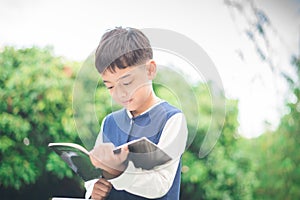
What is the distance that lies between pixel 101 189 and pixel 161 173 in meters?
0.20

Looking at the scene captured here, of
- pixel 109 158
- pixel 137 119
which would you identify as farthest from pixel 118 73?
pixel 109 158

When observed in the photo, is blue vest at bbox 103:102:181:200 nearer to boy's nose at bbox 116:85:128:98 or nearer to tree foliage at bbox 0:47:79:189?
boy's nose at bbox 116:85:128:98

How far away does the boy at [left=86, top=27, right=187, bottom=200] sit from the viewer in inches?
68.4

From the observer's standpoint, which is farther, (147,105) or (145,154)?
(147,105)

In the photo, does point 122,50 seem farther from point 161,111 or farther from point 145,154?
point 145,154

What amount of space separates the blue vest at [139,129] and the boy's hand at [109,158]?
0.12m

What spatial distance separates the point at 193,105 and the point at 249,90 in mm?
1396

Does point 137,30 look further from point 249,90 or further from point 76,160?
point 249,90

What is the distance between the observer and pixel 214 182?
3.29 m

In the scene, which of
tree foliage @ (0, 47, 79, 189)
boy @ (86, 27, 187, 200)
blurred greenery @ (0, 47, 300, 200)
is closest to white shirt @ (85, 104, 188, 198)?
boy @ (86, 27, 187, 200)

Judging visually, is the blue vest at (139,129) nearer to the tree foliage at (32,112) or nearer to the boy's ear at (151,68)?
the boy's ear at (151,68)

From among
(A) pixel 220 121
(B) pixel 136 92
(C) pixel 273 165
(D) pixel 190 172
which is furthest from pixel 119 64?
(C) pixel 273 165

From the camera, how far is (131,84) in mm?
1784

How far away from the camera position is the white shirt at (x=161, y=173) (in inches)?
67.9
